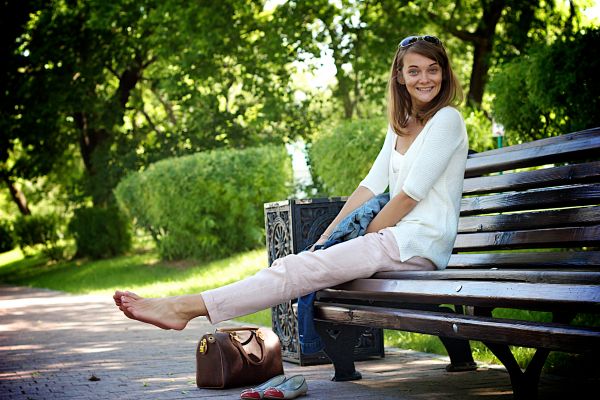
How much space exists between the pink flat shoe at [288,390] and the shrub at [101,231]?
21.8 meters

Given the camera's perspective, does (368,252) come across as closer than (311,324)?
Yes

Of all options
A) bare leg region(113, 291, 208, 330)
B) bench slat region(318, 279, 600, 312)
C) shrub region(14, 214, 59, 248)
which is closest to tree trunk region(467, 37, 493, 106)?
shrub region(14, 214, 59, 248)

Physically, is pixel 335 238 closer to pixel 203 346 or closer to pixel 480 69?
pixel 203 346

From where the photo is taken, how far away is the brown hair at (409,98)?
5309mm

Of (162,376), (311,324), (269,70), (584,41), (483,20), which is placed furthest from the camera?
(269,70)

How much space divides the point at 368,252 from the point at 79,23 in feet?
77.6

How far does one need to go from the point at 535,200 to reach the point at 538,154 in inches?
10.1

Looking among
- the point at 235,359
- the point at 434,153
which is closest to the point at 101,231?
the point at 235,359

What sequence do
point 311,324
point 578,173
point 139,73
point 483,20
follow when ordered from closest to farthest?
point 578,173, point 311,324, point 483,20, point 139,73

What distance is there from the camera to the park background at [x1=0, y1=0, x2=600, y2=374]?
18.2 metres

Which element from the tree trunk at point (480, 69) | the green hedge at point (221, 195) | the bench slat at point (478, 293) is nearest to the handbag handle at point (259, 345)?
the bench slat at point (478, 293)

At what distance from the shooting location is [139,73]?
29516mm

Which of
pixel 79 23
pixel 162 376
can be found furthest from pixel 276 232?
pixel 79 23

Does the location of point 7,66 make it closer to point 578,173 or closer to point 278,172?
point 278,172
